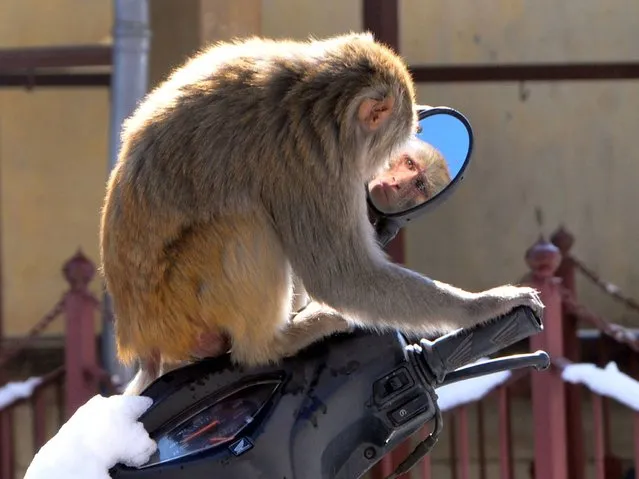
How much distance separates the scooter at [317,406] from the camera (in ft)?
5.67

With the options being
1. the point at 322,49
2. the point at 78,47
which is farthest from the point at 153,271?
the point at 78,47

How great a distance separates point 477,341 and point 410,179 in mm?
466

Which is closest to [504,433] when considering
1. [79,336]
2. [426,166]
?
[79,336]

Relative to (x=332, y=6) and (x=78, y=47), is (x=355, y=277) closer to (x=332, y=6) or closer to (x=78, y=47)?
(x=78, y=47)

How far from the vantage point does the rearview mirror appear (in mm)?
2036

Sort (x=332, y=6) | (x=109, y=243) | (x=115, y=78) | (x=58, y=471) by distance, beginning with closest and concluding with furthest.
A: (x=58, y=471) < (x=109, y=243) < (x=115, y=78) < (x=332, y=6)

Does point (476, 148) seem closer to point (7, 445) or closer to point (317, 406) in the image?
point (7, 445)

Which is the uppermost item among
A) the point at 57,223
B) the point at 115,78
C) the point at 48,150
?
A: the point at 115,78

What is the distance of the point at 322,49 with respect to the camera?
2.34 metres

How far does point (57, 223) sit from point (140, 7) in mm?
2086

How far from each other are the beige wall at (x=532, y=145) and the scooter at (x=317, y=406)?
4070mm

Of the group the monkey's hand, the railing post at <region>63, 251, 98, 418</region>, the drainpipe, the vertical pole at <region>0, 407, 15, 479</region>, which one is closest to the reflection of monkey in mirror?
the monkey's hand

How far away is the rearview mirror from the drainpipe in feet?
6.14

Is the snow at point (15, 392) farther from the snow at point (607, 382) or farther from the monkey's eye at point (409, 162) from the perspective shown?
the monkey's eye at point (409, 162)
